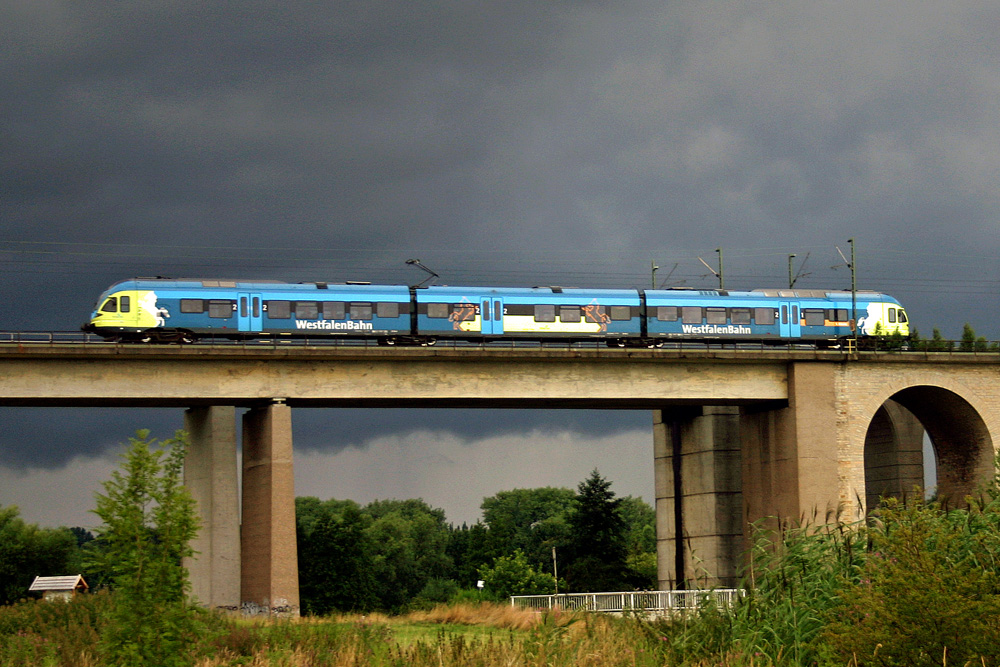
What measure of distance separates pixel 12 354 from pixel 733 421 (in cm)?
3198

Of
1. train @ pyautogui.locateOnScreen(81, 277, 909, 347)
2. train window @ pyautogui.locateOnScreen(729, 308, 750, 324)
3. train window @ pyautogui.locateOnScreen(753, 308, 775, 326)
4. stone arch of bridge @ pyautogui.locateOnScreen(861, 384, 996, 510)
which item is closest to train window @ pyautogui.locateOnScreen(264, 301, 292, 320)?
train @ pyautogui.locateOnScreen(81, 277, 909, 347)

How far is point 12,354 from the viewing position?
42125 millimetres

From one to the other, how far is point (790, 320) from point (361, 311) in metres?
20.6

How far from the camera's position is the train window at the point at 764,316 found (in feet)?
179

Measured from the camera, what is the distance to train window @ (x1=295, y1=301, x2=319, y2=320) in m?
49.1

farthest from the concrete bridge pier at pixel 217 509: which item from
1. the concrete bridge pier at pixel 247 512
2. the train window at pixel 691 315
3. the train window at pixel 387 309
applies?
the train window at pixel 691 315

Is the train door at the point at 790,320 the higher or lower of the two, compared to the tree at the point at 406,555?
higher

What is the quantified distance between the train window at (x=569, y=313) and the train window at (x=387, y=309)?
25.2 feet

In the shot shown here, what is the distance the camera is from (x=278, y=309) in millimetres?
48906

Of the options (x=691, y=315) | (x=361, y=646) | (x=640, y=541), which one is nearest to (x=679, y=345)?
(x=691, y=315)

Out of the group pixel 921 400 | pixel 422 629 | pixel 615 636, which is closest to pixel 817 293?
pixel 921 400

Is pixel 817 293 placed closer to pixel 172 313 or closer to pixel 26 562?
pixel 172 313

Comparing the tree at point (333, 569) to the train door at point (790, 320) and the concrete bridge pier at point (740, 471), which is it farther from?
the train door at point (790, 320)

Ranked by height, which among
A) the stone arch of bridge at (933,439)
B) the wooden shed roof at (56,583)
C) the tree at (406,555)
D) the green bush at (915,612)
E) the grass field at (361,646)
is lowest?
the tree at (406,555)
